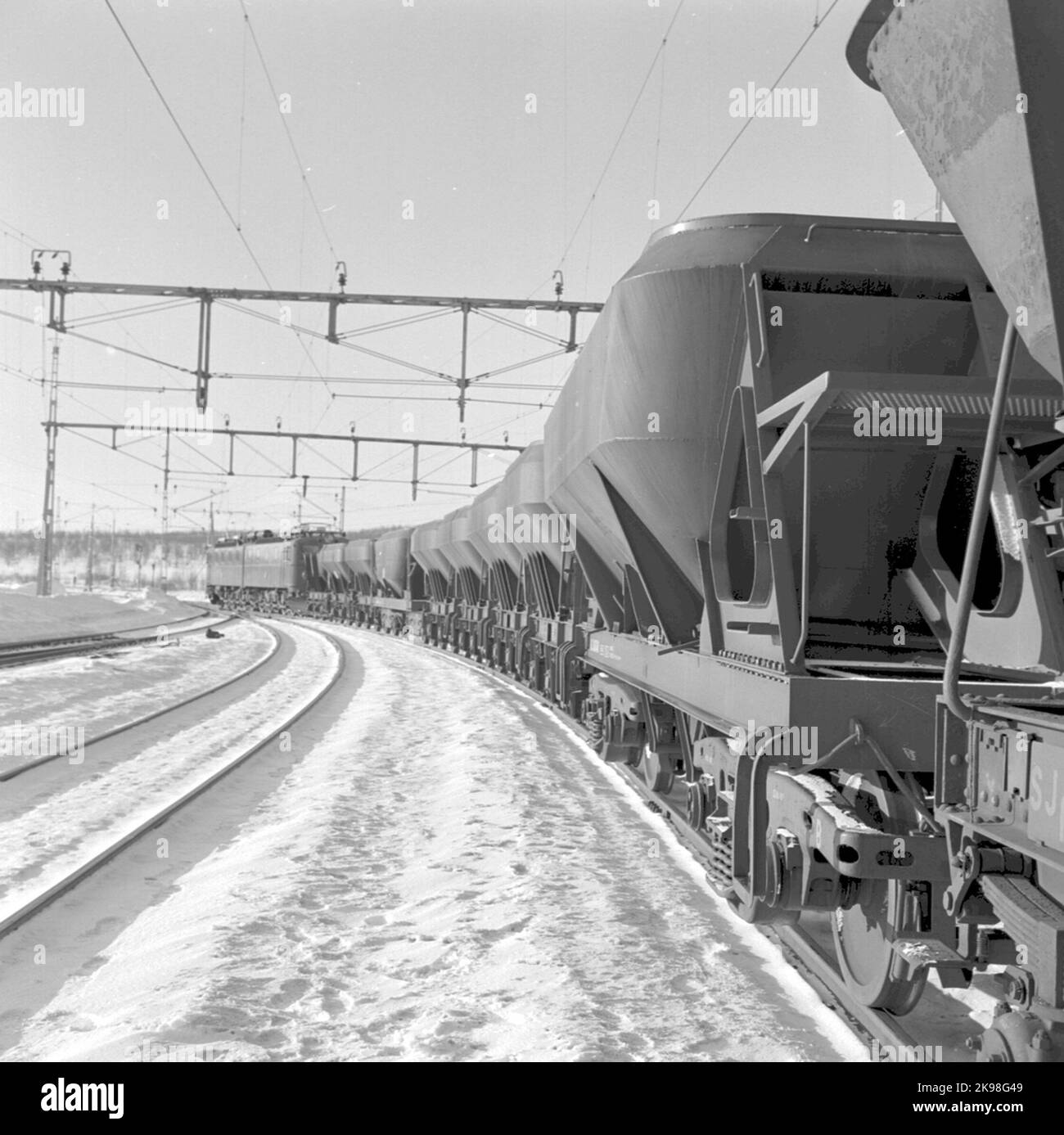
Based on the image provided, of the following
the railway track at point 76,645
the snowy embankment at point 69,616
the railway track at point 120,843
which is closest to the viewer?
the railway track at point 120,843

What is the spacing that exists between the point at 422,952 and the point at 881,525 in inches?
115

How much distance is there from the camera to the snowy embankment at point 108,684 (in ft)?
38.9

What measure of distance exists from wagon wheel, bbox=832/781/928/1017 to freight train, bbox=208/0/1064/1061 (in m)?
A: 0.01

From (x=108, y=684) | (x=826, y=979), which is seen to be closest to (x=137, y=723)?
(x=108, y=684)

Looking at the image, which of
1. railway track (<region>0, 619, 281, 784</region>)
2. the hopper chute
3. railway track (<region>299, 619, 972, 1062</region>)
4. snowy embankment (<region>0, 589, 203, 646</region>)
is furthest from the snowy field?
the hopper chute

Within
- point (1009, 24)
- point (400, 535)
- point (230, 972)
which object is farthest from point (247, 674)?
point (1009, 24)

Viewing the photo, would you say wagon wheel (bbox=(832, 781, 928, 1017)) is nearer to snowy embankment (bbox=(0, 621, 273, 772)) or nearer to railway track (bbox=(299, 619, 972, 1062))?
railway track (bbox=(299, 619, 972, 1062))

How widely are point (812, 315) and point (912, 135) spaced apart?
6.64 feet

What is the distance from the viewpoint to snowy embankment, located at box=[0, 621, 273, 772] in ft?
38.9

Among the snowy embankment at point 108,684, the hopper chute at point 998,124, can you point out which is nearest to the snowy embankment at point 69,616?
the snowy embankment at point 108,684

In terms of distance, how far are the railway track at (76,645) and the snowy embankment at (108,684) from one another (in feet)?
1.97

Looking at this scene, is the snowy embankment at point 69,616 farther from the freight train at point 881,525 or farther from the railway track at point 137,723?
the freight train at point 881,525

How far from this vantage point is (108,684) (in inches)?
620

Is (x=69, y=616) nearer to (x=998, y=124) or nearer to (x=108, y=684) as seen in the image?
(x=108, y=684)
